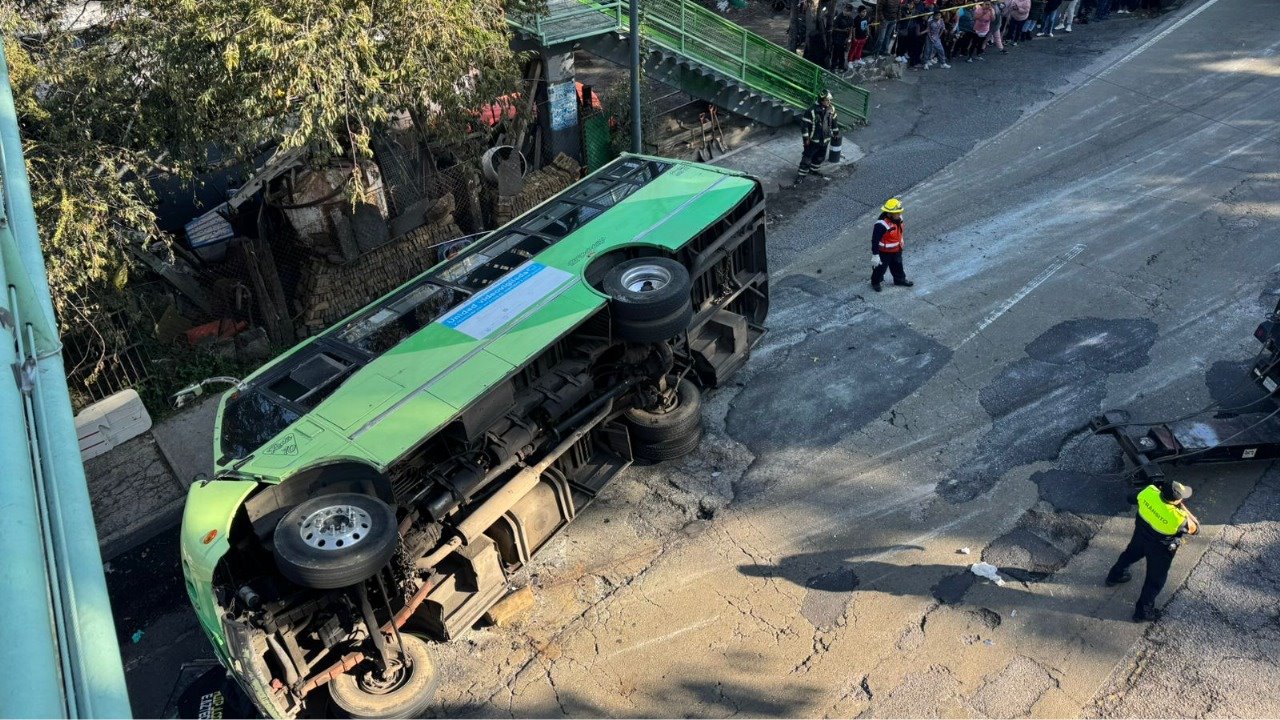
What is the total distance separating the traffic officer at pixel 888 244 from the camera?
10477 mm

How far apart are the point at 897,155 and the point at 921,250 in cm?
315

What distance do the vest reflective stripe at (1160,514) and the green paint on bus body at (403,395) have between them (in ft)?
14.2

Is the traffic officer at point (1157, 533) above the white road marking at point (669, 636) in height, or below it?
above

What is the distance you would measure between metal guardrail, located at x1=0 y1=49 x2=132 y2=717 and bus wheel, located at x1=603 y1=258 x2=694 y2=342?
464cm

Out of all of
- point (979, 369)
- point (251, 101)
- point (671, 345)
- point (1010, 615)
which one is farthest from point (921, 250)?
point (251, 101)

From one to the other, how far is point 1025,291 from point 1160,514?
4651 millimetres

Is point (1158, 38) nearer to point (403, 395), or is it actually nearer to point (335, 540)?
point (403, 395)

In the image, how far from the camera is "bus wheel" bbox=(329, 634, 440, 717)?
6453 mm

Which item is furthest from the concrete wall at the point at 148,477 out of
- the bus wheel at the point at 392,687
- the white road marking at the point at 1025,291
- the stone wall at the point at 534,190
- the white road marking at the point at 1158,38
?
the white road marking at the point at 1158,38

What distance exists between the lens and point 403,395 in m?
6.63

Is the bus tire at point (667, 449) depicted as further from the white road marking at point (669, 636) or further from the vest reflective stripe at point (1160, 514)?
the vest reflective stripe at point (1160, 514)

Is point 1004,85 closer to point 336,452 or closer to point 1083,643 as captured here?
point 1083,643

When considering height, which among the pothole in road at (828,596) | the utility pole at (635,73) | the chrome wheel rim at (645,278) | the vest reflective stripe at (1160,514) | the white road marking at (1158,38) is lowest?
the pothole in road at (828,596)

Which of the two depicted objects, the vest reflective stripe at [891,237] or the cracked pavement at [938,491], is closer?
the cracked pavement at [938,491]
